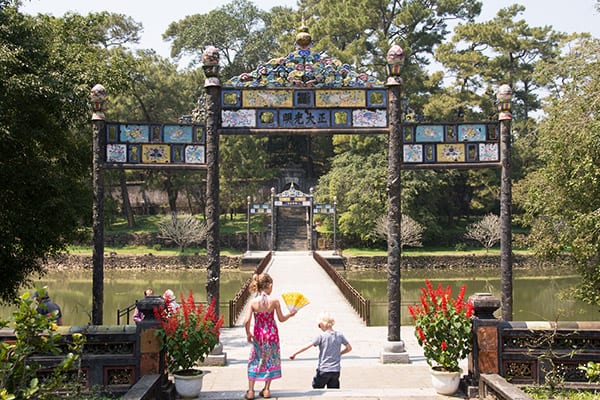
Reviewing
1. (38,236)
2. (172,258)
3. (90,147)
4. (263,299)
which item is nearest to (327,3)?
(172,258)

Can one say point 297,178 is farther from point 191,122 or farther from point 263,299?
point 263,299

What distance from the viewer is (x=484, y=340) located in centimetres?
701

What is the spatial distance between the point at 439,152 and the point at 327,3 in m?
38.0

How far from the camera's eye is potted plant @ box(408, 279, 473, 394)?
7.02m

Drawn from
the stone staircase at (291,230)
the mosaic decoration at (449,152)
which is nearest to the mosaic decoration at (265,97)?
the mosaic decoration at (449,152)

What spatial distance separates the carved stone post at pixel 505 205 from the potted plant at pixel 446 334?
3320 millimetres

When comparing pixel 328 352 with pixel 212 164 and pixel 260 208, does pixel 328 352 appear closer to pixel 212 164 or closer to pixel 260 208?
pixel 212 164

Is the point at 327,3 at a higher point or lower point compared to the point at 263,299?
higher

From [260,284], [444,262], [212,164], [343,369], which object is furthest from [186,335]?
[444,262]

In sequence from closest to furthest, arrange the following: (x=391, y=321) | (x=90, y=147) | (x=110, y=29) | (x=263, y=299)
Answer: (x=263, y=299)
(x=391, y=321)
(x=90, y=147)
(x=110, y=29)

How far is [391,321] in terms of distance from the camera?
32.8 feet

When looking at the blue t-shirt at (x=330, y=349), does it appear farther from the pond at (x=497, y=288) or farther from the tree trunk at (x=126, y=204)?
the tree trunk at (x=126, y=204)

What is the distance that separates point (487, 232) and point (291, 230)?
13.7 meters

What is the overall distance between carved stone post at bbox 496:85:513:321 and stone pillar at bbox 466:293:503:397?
3300 mm
